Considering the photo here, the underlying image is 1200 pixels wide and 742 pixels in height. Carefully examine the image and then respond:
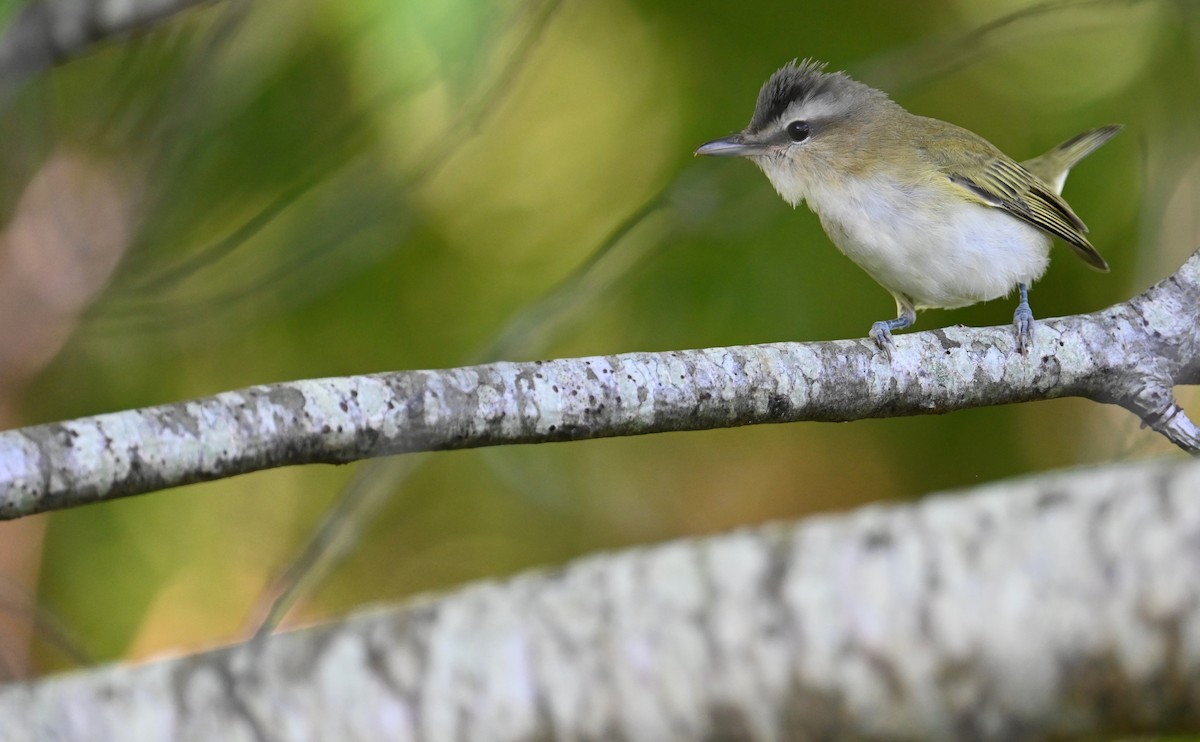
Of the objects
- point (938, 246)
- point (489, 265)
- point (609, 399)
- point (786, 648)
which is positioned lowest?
point (786, 648)

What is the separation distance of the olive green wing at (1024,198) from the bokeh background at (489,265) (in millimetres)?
156

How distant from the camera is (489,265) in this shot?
315 centimetres

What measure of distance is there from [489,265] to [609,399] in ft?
6.27

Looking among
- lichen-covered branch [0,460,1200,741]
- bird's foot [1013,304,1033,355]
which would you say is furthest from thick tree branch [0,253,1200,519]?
lichen-covered branch [0,460,1200,741]

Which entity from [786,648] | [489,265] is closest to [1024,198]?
[489,265]

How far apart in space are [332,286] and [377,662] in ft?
7.25

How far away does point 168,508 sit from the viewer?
3074mm

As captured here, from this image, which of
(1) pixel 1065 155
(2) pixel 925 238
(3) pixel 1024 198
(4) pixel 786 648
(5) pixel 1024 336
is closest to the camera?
(4) pixel 786 648

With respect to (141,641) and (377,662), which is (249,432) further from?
(141,641)

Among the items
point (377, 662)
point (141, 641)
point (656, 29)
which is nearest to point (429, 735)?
point (377, 662)

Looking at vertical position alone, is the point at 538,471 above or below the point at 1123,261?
below

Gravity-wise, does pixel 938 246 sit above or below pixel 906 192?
below

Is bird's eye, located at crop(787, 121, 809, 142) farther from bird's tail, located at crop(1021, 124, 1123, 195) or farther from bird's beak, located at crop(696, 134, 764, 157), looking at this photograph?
bird's tail, located at crop(1021, 124, 1123, 195)

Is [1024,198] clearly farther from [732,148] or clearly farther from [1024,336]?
[1024,336]
